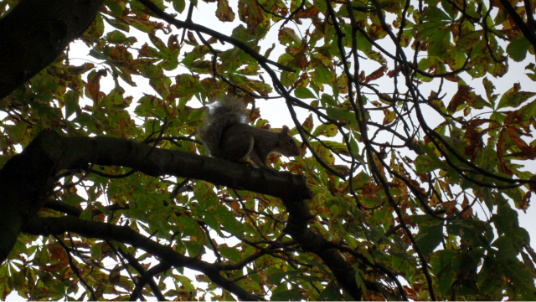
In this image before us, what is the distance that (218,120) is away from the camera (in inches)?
177

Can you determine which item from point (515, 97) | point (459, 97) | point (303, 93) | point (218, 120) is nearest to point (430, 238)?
point (515, 97)

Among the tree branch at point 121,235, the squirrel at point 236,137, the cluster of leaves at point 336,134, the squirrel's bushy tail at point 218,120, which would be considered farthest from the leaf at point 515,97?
the squirrel's bushy tail at point 218,120

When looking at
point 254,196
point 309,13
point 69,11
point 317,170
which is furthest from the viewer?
point 254,196

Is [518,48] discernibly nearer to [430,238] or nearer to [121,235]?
[430,238]

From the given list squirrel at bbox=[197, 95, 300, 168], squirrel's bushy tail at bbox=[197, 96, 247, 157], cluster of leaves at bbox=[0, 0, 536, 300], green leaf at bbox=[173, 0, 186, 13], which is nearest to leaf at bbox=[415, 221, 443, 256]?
cluster of leaves at bbox=[0, 0, 536, 300]

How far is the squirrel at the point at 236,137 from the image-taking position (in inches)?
167

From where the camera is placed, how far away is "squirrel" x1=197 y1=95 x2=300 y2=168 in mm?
4238

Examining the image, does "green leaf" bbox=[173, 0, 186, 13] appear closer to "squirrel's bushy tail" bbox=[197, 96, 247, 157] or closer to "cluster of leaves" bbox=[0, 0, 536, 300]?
"cluster of leaves" bbox=[0, 0, 536, 300]

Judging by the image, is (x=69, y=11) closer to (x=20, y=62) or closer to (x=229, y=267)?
(x=20, y=62)

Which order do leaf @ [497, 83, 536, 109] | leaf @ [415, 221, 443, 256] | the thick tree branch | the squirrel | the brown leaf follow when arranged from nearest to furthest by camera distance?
the thick tree branch, leaf @ [415, 221, 443, 256], leaf @ [497, 83, 536, 109], the brown leaf, the squirrel

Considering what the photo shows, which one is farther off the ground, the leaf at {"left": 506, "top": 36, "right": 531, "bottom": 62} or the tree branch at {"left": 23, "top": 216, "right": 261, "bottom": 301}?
the leaf at {"left": 506, "top": 36, "right": 531, "bottom": 62}

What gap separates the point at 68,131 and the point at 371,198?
2.05 m

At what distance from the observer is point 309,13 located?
9.85 ft

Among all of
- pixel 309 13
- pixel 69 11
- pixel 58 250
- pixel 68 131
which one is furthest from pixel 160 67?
pixel 58 250
